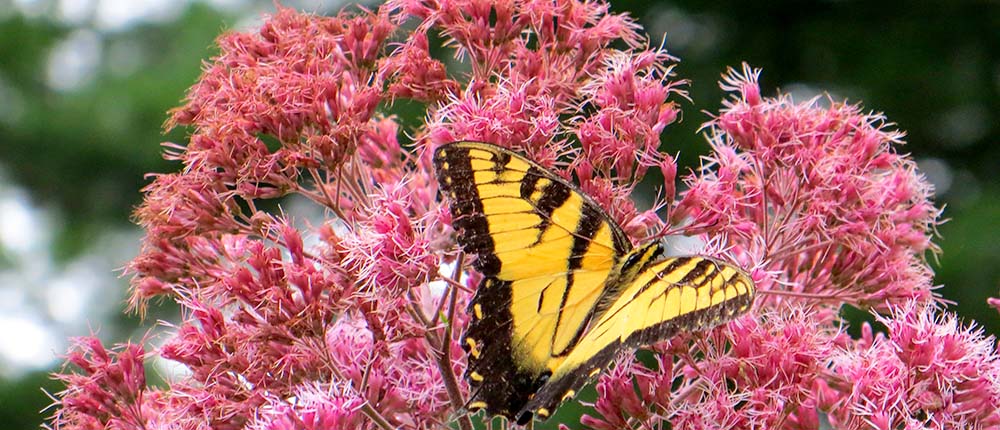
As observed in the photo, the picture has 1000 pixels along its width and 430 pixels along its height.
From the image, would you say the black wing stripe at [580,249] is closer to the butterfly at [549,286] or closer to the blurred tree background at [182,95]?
the butterfly at [549,286]

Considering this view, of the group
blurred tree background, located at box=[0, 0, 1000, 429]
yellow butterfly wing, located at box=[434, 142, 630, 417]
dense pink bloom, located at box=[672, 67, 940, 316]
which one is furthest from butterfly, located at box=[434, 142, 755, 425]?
blurred tree background, located at box=[0, 0, 1000, 429]

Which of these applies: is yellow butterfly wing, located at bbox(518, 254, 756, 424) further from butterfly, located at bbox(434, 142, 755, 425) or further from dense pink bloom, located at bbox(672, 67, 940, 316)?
dense pink bloom, located at bbox(672, 67, 940, 316)

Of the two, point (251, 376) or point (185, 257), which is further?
point (185, 257)

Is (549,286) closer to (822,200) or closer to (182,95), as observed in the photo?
(822,200)

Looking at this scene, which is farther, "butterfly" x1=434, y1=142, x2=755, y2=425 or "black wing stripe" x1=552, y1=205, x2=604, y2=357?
"black wing stripe" x1=552, y1=205, x2=604, y2=357

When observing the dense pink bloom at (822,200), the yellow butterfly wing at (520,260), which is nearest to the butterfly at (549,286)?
the yellow butterfly wing at (520,260)

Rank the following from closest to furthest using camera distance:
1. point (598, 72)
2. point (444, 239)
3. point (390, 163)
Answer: point (444, 239), point (598, 72), point (390, 163)

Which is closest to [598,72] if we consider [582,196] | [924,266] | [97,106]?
[582,196]

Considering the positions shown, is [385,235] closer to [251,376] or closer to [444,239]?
[444,239]
